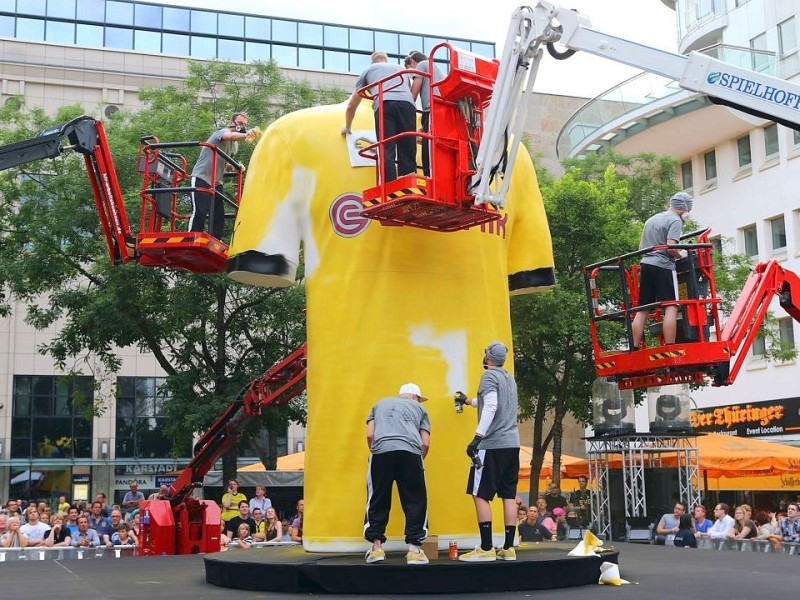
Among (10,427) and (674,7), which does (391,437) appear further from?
(674,7)

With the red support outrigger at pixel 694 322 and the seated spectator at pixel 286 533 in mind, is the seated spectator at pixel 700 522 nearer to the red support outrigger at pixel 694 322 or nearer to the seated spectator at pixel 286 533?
the red support outrigger at pixel 694 322

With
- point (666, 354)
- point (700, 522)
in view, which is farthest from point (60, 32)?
point (666, 354)

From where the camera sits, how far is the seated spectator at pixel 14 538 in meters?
15.4

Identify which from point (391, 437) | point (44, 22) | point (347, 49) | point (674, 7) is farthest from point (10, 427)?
point (391, 437)

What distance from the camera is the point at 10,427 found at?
39.1 m

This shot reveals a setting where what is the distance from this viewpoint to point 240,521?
18500 mm

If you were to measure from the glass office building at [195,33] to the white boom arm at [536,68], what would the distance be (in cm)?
3551

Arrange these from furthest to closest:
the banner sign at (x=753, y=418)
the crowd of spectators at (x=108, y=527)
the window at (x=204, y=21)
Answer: the window at (x=204, y=21) → the banner sign at (x=753, y=418) → the crowd of spectators at (x=108, y=527)

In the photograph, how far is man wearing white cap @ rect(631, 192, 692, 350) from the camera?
1044cm

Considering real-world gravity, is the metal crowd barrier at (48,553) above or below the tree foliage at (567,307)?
below

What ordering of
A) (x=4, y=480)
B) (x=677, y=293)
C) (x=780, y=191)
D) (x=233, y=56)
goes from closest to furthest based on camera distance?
1. (x=677, y=293)
2. (x=780, y=191)
3. (x=4, y=480)
4. (x=233, y=56)

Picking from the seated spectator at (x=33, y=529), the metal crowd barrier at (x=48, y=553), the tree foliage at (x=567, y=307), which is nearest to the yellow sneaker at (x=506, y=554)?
the metal crowd barrier at (x=48, y=553)

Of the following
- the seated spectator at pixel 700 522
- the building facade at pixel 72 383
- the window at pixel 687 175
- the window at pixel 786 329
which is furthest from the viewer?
the window at pixel 687 175

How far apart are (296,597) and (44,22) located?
42.3 metres
